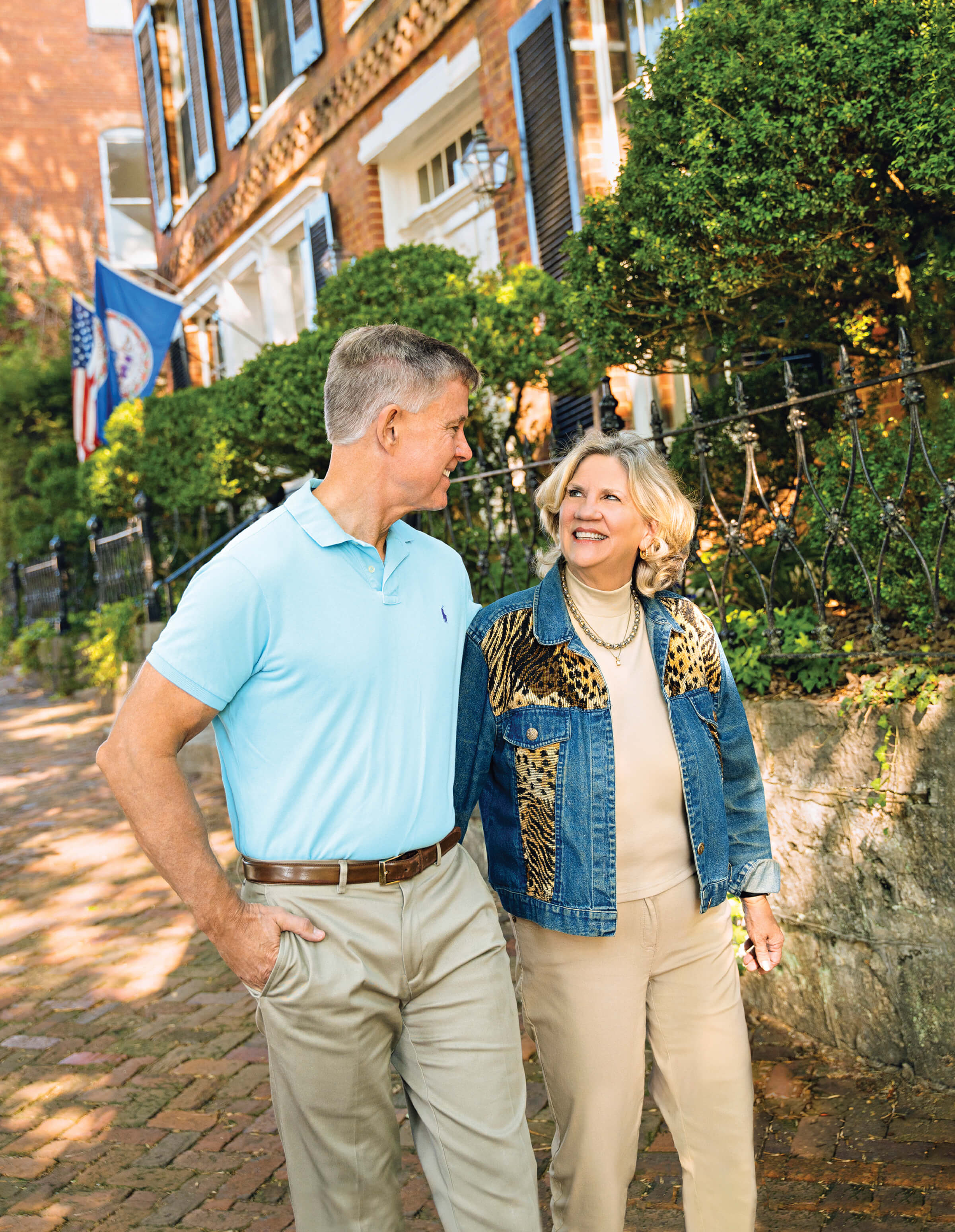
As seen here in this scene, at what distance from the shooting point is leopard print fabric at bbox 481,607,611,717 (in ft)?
8.46

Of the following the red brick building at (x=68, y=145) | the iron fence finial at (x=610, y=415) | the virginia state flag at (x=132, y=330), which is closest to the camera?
the iron fence finial at (x=610, y=415)

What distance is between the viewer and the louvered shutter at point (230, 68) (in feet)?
42.4

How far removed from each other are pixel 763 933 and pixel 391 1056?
0.92m

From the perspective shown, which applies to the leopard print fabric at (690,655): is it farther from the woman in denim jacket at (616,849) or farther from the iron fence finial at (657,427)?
the iron fence finial at (657,427)

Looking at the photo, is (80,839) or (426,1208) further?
(80,839)

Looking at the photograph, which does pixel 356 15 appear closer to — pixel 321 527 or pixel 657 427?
pixel 657 427

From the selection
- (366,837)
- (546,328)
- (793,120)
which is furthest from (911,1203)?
(546,328)

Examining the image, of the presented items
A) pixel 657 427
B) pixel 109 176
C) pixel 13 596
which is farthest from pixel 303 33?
pixel 109 176

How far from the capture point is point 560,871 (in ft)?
8.32

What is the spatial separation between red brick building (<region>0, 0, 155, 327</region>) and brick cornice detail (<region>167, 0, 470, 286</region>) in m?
8.62

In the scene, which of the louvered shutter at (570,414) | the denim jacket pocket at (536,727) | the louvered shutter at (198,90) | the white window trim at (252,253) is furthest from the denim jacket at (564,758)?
the louvered shutter at (198,90)

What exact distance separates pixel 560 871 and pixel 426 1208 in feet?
4.10

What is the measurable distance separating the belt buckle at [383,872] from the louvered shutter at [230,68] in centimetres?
1243

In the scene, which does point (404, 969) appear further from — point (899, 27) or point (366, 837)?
point (899, 27)
